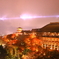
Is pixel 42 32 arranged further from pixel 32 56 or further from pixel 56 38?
pixel 32 56

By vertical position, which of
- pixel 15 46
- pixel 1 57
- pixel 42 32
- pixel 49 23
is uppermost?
pixel 49 23

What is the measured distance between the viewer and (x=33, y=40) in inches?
526

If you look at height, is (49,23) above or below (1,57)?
above

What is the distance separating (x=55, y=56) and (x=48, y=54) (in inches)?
22.1

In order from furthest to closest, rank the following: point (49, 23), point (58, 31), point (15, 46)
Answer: point (49, 23) < point (58, 31) < point (15, 46)

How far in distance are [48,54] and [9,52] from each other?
3.28 m

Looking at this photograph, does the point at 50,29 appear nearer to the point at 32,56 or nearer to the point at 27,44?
the point at 27,44

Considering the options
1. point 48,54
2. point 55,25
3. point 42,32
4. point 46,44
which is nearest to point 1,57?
point 48,54

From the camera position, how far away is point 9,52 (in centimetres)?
1132

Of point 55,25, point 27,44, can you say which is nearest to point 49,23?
point 55,25

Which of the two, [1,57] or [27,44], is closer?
[1,57]

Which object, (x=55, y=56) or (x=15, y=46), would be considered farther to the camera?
(x=15, y=46)

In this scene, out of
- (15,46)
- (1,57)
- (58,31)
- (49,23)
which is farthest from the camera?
(49,23)

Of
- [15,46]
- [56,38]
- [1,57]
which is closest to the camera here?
[1,57]
